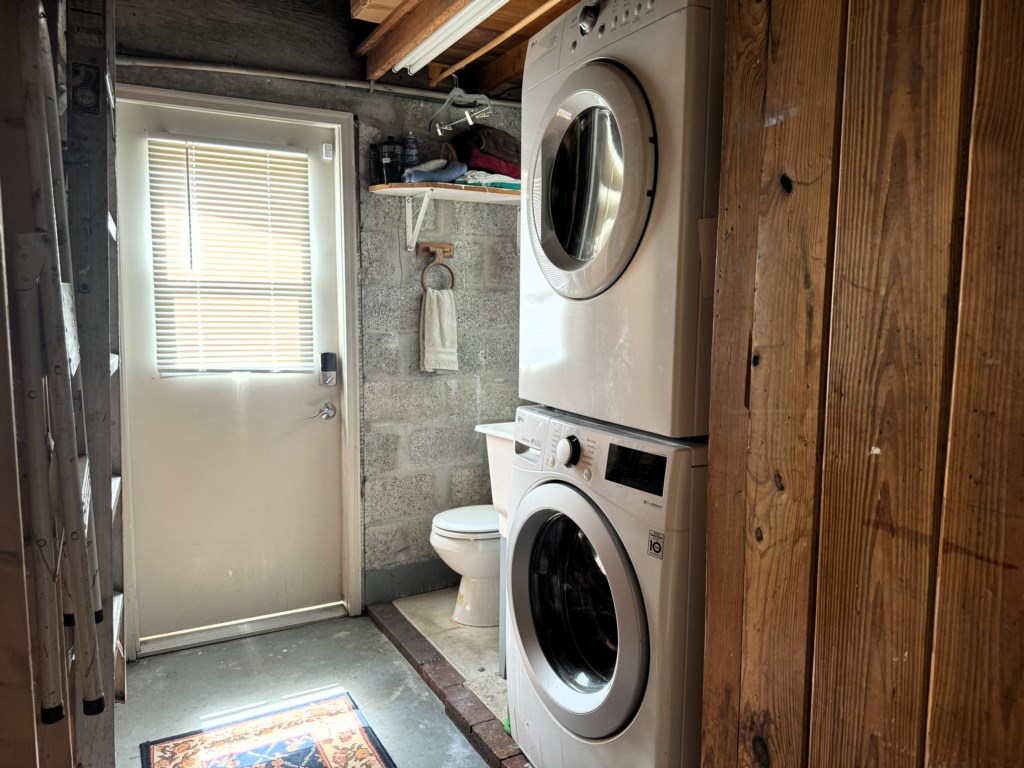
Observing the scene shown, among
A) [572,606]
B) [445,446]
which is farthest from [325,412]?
[572,606]

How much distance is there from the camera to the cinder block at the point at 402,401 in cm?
291

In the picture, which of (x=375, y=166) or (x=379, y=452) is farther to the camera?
(x=379, y=452)

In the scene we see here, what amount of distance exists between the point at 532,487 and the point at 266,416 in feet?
4.86

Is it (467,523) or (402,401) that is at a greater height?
(402,401)

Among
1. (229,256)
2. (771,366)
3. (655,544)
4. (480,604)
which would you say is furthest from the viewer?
(480,604)

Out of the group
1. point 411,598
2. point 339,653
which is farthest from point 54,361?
point 411,598

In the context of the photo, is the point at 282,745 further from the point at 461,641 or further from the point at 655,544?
the point at 655,544

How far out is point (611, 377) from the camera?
1.50 meters

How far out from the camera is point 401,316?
2939mm

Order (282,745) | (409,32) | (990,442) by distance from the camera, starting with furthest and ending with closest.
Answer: (409,32)
(282,745)
(990,442)

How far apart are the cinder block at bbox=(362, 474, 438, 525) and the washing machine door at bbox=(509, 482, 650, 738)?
124 centimetres

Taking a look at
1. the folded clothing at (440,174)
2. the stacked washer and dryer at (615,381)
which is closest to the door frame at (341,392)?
the folded clothing at (440,174)

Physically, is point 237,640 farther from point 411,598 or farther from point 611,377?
point 611,377

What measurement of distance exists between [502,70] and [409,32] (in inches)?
23.9
